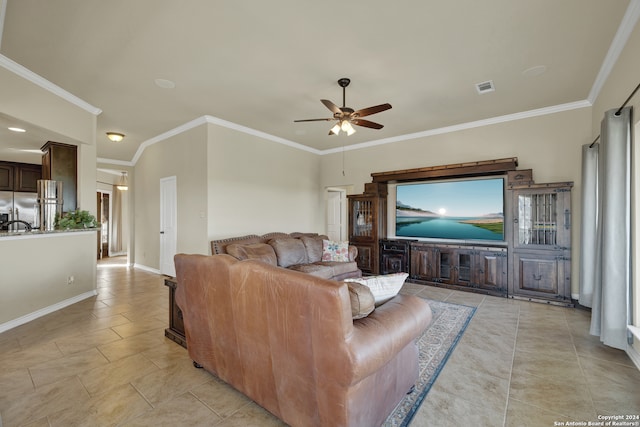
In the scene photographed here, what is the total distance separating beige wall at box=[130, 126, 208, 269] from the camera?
15.9 feet

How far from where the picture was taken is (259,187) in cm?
557

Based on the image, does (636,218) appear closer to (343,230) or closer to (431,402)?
(431,402)

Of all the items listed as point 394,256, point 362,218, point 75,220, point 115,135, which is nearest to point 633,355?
point 394,256

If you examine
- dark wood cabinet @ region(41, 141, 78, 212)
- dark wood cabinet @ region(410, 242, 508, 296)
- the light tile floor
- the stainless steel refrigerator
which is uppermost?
dark wood cabinet @ region(41, 141, 78, 212)

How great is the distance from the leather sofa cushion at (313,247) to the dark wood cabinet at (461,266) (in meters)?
1.74

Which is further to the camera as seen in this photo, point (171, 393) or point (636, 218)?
point (636, 218)

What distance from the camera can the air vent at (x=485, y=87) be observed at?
11.5 feet

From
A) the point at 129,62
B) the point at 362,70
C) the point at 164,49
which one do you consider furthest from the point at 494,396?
the point at 129,62

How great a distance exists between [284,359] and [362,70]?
2998 mm

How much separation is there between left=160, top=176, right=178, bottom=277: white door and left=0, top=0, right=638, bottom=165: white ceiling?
5.43ft

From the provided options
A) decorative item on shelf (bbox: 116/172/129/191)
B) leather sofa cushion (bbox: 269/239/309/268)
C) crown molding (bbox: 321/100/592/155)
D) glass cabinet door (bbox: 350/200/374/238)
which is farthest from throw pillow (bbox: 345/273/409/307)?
decorative item on shelf (bbox: 116/172/129/191)

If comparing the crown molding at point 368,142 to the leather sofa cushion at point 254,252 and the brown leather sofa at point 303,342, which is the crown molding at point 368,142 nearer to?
the leather sofa cushion at point 254,252

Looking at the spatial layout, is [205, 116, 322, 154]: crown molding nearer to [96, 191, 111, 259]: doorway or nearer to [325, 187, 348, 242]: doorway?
Result: [325, 187, 348, 242]: doorway

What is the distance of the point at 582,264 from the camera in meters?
3.61
